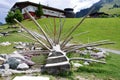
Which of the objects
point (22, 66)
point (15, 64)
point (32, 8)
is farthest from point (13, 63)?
point (32, 8)

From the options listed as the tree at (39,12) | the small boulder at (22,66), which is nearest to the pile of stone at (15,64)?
the small boulder at (22,66)

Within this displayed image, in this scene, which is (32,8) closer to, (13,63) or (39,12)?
(39,12)

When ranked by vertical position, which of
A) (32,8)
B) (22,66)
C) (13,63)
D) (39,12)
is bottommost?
(22,66)

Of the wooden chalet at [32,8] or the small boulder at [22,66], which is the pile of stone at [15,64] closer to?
the small boulder at [22,66]

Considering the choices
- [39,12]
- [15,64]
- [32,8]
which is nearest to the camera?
[15,64]

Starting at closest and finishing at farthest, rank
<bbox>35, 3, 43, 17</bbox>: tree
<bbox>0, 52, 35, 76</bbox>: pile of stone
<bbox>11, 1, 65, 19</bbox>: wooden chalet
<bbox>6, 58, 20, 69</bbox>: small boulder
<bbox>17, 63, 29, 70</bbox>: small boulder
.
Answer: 1. <bbox>0, 52, 35, 76</bbox>: pile of stone
2. <bbox>17, 63, 29, 70</bbox>: small boulder
3. <bbox>6, 58, 20, 69</bbox>: small boulder
4. <bbox>35, 3, 43, 17</bbox>: tree
5. <bbox>11, 1, 65, 19</bbox>: wooden chalet

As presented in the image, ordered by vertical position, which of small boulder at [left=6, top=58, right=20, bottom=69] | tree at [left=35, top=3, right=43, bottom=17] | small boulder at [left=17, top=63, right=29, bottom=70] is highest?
tree at [left=35, top=3, right=43, bottom=17]

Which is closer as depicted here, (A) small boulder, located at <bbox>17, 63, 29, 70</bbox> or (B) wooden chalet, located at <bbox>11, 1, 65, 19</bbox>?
(A) small boulder, located at <bbox>17, 63, 29, 70</bbox>

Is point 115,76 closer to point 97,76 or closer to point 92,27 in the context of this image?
point 97,76

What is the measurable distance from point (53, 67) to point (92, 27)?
154ft

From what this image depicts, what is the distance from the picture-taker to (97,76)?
1212 cm

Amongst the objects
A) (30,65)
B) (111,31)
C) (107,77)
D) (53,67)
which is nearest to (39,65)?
(30,65)

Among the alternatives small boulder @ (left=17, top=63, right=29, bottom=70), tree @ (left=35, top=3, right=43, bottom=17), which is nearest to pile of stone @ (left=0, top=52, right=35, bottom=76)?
small boulder @ (left=17, top=63, right=29, bottom=70)

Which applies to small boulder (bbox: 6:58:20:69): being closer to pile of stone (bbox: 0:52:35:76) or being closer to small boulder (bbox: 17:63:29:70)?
pile of stone (bbox: 0:52:35:76)
